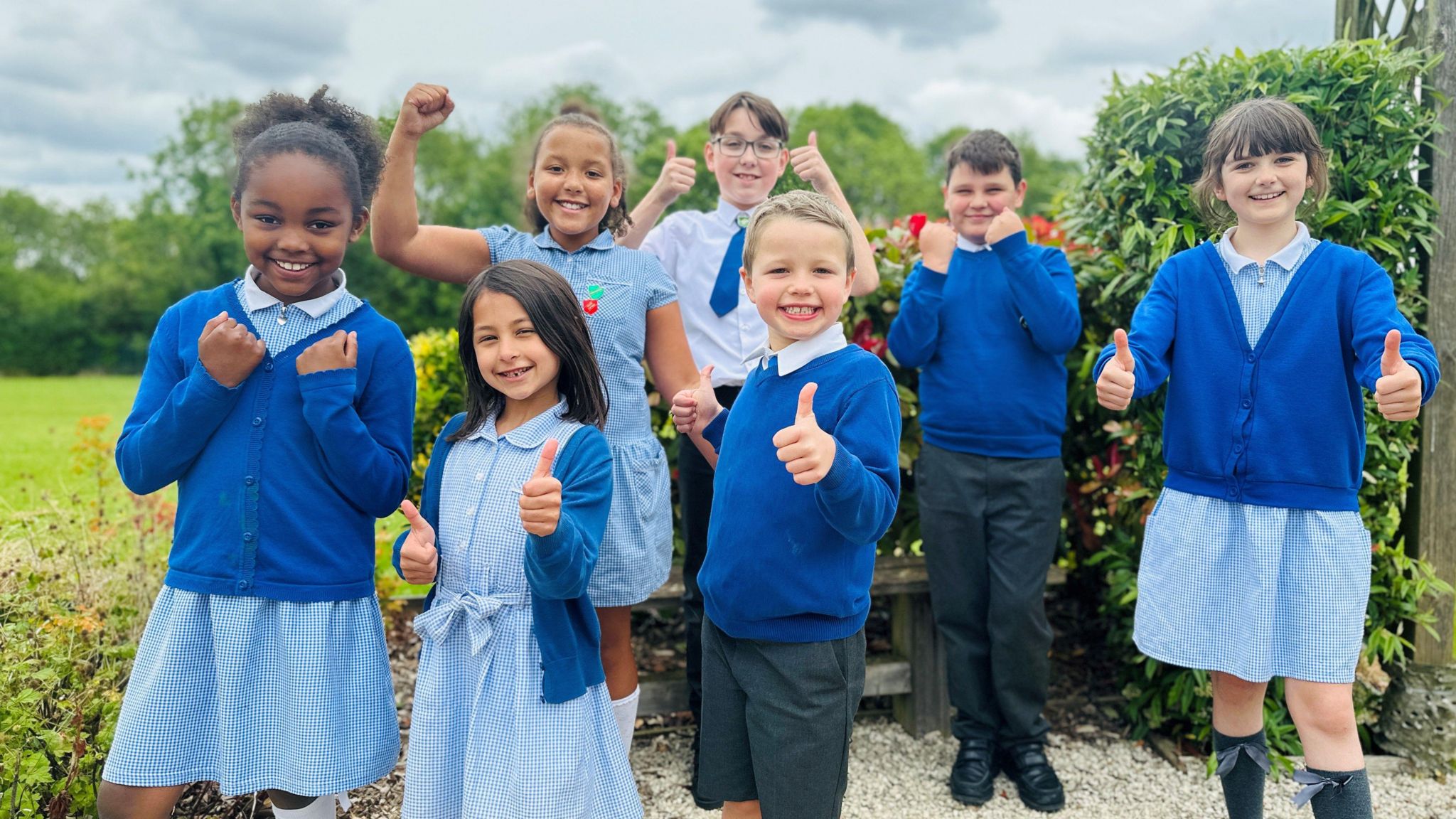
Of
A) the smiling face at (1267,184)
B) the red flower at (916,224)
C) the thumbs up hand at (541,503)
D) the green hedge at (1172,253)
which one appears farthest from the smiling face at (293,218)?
the red flower at (916,224)

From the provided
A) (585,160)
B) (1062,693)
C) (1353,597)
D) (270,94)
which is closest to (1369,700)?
(1062,693)

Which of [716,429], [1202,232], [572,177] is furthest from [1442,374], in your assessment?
[572,177]

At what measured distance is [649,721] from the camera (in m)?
3.84

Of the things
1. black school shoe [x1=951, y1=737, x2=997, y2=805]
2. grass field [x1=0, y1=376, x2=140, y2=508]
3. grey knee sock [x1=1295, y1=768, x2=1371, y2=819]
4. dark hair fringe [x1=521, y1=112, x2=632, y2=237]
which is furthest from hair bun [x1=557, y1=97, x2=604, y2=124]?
grass field [x1=0, y1=376, x2=140, y2=508]

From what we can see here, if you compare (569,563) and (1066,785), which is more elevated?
(569,563)

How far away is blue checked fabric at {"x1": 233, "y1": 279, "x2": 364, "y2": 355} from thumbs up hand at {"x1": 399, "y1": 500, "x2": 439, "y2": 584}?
0.47 meters

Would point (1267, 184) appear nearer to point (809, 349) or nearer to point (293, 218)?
point (809, 349)

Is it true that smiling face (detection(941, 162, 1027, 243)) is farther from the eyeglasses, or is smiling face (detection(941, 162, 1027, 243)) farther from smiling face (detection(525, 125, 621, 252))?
smiling face (detection(525, 125, 621, 252))

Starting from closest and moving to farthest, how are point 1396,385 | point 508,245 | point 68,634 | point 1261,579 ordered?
point 1396,385, point 1261,579, point 508,245, point 68,634

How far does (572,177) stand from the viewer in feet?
8.65

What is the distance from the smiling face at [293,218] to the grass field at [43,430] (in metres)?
2.97

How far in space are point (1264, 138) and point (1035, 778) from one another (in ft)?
6.67

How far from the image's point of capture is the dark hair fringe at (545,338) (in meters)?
2.20

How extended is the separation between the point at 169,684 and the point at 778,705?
4.30ft
